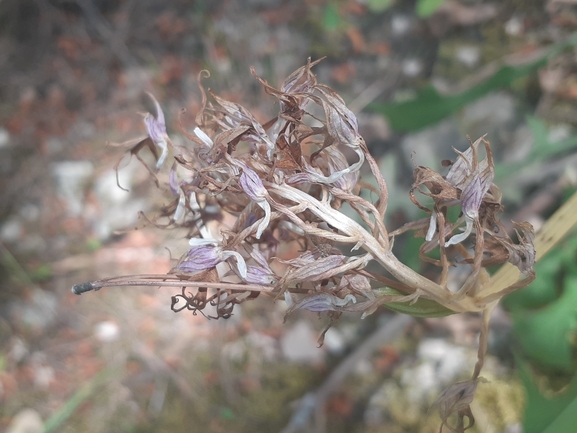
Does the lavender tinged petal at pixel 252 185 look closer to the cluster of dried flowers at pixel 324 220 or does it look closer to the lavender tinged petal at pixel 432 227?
the cluster of dried flowers at pixel 324 220

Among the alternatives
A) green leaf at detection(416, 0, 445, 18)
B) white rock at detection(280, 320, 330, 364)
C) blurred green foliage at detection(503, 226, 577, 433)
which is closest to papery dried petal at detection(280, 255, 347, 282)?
blurred green foliage at detection(503, 226, 577, 433)

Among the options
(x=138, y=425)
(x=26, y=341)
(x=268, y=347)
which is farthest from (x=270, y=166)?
(x=26, y=341)

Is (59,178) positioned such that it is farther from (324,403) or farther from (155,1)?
(324,403)

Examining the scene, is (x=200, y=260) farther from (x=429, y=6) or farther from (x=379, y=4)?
(x=379, y=4)

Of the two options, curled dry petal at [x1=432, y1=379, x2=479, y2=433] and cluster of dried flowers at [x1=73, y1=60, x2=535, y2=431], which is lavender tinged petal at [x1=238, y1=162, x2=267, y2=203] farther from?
curled dry petal at [x1=432, y1=379, x2=479, y2=433]

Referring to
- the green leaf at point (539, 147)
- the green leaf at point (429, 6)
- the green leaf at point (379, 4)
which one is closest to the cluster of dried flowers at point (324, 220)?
the green leaf at point (539, 147)

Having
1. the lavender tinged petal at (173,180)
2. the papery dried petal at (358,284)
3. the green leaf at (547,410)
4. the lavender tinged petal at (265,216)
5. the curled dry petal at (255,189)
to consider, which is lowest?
the green leaf at (547,410)
